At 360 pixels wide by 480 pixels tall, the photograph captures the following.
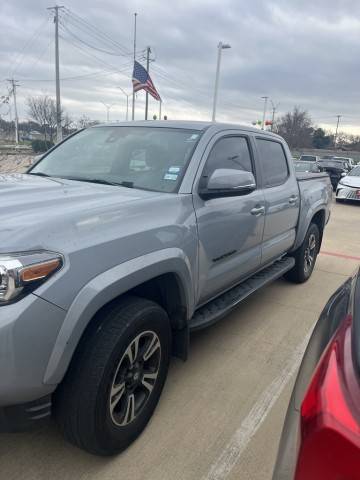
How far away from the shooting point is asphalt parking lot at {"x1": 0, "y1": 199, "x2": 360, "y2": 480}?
2207 millimetres

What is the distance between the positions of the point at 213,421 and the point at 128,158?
1959 mm

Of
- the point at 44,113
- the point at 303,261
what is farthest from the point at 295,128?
the point at 303,261

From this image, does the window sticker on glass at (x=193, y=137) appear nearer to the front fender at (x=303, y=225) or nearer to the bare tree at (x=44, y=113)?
the front fender at (x=303, y=225)

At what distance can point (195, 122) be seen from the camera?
341cm

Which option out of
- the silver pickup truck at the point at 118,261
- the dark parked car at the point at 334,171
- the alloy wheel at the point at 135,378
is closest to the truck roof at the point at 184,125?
the silver pickup truck at the point at 118,261

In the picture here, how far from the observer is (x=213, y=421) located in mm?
2604

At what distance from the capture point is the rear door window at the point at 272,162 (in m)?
3.98

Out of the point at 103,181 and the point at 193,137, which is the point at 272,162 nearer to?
the point at 193,137

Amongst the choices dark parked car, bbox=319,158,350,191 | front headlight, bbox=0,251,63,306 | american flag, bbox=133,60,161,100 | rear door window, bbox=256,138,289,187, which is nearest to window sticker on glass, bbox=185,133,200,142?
rear door window, bbox=256,138,289,187

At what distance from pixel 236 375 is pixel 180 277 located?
1.11 m

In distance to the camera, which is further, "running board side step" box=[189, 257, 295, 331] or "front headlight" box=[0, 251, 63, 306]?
"running board side step" box=[189, 257, 295, 331]

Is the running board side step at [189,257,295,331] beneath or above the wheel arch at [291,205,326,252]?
beneath

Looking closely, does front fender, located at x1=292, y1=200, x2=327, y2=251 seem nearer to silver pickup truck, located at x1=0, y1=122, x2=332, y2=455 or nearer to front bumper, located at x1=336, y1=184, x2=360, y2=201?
silver pickup truck, located at x1=0, y1=122, x2=332, y2=455

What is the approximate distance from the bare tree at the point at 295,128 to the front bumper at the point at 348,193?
155ft
